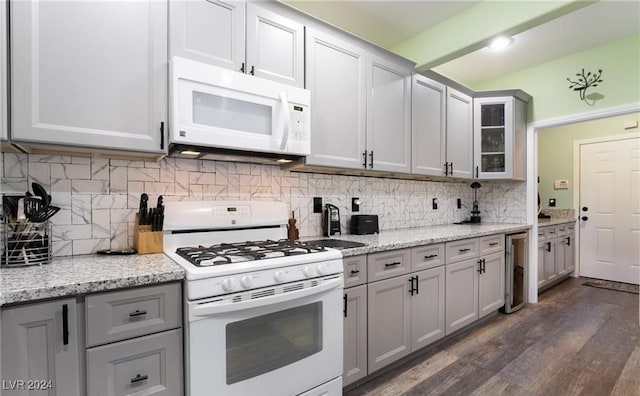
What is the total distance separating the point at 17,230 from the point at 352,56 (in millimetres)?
2078

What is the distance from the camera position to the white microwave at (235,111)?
1.49 m

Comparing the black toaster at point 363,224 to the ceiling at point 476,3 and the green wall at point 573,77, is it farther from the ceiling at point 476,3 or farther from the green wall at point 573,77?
the green wall at point 573,77

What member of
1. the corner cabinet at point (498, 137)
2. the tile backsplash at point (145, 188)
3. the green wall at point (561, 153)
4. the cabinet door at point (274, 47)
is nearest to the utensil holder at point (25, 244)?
the tile backsplash at point (145, 188)

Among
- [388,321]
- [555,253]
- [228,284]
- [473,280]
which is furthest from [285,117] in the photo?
[555,253]

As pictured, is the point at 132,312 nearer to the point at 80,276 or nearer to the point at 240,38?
the point at 80,276

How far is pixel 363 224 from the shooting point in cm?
251

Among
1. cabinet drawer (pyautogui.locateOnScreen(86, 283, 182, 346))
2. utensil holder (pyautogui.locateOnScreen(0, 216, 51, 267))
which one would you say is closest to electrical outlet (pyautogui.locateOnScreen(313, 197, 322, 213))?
cabinet drawer (pyautogui.locateOnScreen(86, 283, 182, 346))

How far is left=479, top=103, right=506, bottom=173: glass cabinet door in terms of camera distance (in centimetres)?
334

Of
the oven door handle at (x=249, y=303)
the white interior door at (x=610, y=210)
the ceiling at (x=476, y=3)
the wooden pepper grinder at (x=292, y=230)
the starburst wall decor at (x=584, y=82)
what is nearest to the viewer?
the oven door handle at (x=249, y=303)

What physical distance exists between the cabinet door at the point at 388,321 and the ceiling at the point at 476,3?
1.86 meters

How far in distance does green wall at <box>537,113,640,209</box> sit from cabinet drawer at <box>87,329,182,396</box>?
5.11 metres

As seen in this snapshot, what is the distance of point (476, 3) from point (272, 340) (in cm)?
254

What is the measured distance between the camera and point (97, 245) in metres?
1.59

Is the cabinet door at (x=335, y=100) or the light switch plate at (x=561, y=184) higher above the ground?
the cabinet door at (x=335, y=100)
